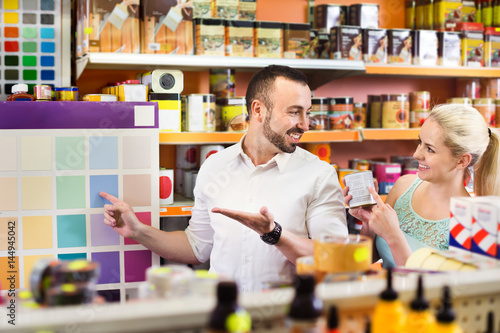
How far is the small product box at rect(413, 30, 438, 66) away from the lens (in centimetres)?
355

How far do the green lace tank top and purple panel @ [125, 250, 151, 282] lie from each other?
1061mm

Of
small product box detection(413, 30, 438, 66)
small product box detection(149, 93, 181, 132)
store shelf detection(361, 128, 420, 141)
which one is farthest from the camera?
small product box detection(413, 30, 438, 66)

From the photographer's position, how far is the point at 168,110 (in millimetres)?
2918

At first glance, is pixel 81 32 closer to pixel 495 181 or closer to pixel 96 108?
pixel 96 108

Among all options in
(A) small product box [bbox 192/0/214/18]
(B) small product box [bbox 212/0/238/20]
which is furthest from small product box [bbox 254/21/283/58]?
(A) small product box [bbox 192/0/214/18]

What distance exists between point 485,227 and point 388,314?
0.56 m

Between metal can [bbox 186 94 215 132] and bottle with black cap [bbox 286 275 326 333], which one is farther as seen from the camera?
metal can [bbox 186 94 215 132]

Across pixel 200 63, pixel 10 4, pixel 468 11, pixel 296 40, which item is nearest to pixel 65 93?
pixel 200 63

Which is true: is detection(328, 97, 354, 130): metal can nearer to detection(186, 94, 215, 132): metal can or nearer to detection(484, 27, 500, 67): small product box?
detection(186, 94, 215, 132): metal can

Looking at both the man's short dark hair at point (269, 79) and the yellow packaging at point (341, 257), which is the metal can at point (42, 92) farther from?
the yellow packaging at point (341, 257)

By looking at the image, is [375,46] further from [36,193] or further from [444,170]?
[36,193]

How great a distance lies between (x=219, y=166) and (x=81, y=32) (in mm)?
1119

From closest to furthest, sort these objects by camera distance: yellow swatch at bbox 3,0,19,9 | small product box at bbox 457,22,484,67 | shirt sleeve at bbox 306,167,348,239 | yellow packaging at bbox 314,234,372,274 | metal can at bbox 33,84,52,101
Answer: yellow packaging at bbox 314,234,372,274, shirt sleeve at bbox 306,167,348,239, metal can at bbox 33,84,52,101, yellow swatch at bbox 3,0,19,9, small product box at bbox 457,22,484,67

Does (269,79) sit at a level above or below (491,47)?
below
